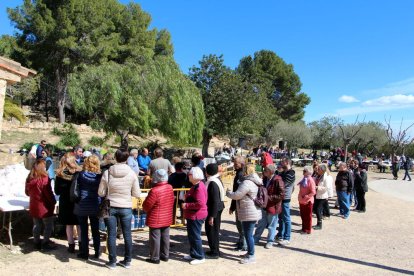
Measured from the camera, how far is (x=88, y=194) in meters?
5.03

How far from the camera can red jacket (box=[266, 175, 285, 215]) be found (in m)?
6.04

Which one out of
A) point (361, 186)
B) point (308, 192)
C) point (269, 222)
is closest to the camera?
point (269, 222)

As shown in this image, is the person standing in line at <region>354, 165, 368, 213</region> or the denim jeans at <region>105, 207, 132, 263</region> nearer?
the denim jeans at <region>105, 207, 132, 263</region>

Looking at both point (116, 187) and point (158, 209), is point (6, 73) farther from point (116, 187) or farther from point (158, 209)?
point (158, 209)

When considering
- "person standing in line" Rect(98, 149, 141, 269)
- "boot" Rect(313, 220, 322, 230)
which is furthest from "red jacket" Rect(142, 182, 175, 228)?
"boot" Rect(313, 220, 322, 230)

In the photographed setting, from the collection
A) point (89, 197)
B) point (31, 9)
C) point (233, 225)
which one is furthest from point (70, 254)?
point (31, 9)

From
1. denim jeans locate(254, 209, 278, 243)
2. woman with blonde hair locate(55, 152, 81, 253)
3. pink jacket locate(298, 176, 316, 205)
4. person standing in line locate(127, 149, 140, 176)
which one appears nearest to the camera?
woman with blonde hair locate(55, 152, 81, 253)

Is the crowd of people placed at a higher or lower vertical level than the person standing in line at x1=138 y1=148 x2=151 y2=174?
lower

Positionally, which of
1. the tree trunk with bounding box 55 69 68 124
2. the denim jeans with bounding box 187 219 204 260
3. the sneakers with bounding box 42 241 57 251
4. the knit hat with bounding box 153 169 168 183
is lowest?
the sneakers with bounding box 42 241 57 251

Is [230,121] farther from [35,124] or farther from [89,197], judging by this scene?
[89,197]

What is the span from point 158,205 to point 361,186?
23.0 ft

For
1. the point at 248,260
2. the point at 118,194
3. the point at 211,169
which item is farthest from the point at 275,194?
the point at 118,194

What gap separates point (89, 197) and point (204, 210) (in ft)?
5.36

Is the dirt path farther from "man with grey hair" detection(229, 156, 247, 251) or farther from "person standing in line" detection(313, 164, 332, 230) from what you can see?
"person standing in line" detection(313, 164, 332, 230)
